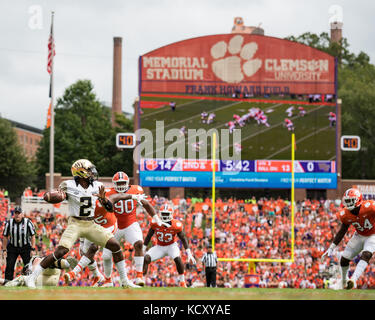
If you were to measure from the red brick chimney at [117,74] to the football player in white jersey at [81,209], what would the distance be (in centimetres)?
4435

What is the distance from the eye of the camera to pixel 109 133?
50.0 meters

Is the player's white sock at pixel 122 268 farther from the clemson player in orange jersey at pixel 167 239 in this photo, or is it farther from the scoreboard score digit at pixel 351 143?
the scoreboard score digit at pixel 351 143

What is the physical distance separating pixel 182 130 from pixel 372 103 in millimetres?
22436

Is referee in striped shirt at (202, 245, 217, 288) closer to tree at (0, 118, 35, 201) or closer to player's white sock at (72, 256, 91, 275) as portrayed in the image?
player's white sock at (72, 256, 91, 275)

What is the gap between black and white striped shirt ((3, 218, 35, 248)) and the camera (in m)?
12.1

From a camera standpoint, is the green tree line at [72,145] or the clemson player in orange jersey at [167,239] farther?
the green tree line at [72,145]

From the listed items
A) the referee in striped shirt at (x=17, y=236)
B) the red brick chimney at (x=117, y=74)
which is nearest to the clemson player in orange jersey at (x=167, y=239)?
the referee in striped shirt at (x=17, y=236)

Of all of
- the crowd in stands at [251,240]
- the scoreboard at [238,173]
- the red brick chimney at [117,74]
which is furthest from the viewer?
the red brick chimney at [117,74]

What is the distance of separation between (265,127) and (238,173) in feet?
6.88

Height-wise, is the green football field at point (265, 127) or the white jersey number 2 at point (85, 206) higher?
the green football field at point (265, 127)

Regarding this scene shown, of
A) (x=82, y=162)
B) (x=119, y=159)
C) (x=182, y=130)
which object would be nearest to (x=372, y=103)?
(x=119, y=159)

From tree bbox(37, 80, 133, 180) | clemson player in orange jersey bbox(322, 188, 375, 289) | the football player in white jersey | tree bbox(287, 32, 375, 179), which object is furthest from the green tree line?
the football player in white jersey

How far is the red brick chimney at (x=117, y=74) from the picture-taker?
52.5 metres
